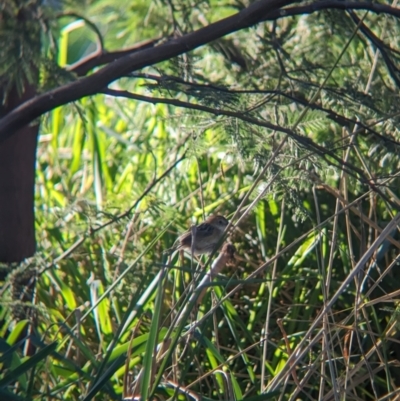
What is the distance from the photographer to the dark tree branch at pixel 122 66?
1.60m

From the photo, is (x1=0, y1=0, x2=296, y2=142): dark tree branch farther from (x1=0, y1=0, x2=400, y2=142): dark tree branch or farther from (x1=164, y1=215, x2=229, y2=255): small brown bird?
(x1=164, y1=215, x2=229, y2=255): small brown bird

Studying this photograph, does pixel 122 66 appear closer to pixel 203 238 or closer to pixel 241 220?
pixel 241 220

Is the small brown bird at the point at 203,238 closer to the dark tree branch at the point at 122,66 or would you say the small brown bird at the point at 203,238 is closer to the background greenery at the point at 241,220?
the background greenery at the point at 241,220

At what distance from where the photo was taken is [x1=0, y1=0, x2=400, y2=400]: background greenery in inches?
69.4

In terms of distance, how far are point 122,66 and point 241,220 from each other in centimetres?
46

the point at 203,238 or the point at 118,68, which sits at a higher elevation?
the point at 118,68

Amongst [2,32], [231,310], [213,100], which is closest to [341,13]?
[213,100]

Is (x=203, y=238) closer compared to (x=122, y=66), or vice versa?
(x=122, y=66)

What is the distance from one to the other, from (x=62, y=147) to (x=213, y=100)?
241 cm

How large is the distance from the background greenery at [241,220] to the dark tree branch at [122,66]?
0.06 metres

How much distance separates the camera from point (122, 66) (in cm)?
163

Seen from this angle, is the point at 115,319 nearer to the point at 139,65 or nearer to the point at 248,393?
the point at 248,393

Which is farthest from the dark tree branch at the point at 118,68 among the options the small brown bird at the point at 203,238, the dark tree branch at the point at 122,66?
the small brown bird at the point at 203,238

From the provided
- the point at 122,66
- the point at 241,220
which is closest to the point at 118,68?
the point at 122,66
